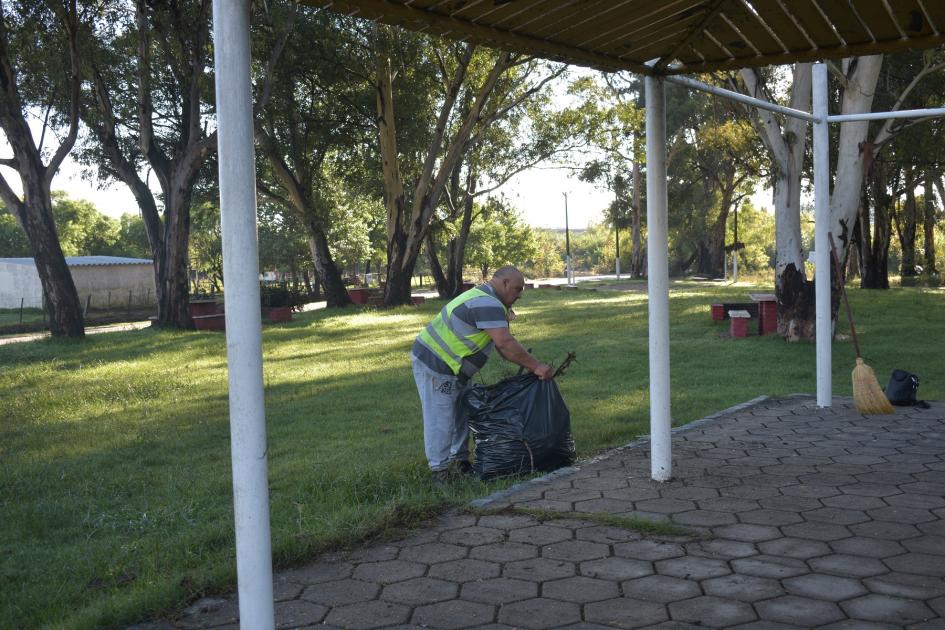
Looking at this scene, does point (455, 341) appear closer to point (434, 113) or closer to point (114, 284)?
point (434, 113)

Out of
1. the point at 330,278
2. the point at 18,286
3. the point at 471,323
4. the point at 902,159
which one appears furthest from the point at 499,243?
the point at 471,323

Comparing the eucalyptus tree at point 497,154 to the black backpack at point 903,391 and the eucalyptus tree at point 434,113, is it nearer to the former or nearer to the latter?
the eucalyptus tree at point 434,113

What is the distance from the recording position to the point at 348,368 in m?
15.1

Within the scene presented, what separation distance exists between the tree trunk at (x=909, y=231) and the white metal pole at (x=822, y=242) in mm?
28599

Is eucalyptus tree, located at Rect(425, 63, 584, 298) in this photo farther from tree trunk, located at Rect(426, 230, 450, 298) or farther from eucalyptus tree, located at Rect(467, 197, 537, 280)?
eucalyptus tree, located at Rect(467, 197, 537, 280)

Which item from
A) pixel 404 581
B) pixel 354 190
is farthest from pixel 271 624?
pixel 354 190

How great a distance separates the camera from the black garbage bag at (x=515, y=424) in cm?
648

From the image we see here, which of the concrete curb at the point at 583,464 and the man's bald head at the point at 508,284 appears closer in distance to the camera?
the concrete curb at the point at 583,464

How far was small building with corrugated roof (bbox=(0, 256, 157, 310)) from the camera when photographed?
46625mm

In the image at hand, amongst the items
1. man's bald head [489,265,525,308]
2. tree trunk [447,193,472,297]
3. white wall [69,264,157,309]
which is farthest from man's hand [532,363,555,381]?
white wall [69,264,157,309]

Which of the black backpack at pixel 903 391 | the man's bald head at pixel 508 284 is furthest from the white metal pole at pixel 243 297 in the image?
the black backpack at pixel 903 391

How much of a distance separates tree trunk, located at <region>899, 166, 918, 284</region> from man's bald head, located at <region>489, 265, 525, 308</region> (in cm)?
3232

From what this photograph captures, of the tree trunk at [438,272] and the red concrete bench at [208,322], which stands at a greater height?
the tree trunk at [438,272]

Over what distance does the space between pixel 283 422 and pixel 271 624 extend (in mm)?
6957
